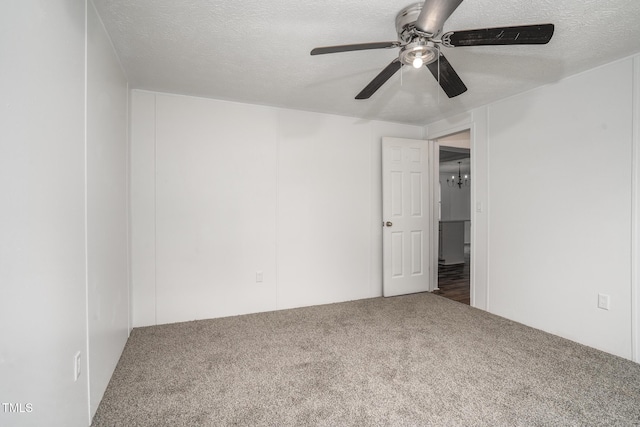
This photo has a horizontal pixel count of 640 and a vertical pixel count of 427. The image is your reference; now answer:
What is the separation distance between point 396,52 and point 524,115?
170cm

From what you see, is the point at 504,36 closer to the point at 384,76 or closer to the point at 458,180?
the point at 384,76

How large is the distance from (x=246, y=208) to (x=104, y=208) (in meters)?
1.54

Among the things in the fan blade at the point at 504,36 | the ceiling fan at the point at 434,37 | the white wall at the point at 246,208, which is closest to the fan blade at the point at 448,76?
the ceiling fan at the point at 434,37

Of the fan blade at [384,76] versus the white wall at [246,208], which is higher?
the fan blade at [384,76]

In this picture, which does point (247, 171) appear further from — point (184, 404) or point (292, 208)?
point (184, 404)

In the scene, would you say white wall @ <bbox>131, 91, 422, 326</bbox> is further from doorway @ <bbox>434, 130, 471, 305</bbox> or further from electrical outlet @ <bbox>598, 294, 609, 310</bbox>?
electrical outlet @ <bbox>598, 294, 609, 310</bbox>

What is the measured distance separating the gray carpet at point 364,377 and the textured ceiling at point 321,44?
2.35m

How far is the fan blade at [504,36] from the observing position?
140 cm

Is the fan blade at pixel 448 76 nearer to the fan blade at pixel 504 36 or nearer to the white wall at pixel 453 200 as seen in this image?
the fan blade at pixel 504 36

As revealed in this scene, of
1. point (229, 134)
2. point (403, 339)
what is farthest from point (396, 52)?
point (403, 339)

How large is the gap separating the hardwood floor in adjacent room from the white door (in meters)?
0.33

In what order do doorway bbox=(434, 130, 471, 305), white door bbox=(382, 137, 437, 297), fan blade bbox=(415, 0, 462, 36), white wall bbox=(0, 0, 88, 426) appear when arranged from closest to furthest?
white wall bbox=(0, 0, 88, 426) < fan blade bbox=(415, 0, 462, 36) < white door bbox=(382, 137, 437, 297) < doorway bbox=(434, 130, 471, 305)

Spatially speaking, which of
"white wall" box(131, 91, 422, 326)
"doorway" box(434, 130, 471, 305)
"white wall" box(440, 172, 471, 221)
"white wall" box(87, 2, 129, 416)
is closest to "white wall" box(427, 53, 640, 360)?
"doorway" box(434, 130, 471, 305)

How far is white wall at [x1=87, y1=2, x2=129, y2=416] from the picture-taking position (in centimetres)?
170
